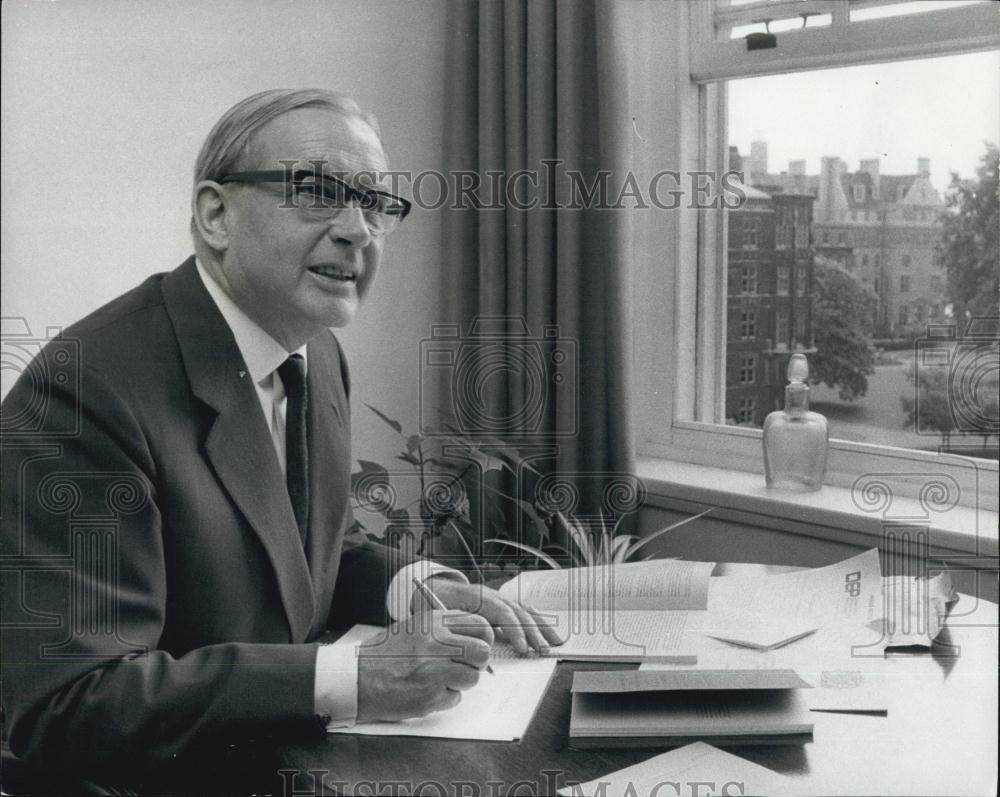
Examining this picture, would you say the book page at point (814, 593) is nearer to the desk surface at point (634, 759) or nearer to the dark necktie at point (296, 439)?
the desk surface at point (634, 759)

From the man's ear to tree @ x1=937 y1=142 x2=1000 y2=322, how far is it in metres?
1.03

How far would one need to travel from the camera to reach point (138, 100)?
121 cm

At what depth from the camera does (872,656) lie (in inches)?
43.6

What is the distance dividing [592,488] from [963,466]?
0.60 meters

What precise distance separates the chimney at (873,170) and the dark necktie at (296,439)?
982 mm

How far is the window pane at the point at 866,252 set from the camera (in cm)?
133

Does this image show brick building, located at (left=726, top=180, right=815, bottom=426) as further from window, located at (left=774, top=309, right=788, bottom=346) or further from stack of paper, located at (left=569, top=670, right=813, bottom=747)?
stack of paper, located at (left=569, top=670, right=813, bottom=747)

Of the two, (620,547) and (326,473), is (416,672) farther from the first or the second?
(620,547)

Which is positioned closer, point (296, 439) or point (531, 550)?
point (296, 439)

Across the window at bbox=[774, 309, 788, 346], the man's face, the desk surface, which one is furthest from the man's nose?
the window at bbox=[774, 309, 788, 346]

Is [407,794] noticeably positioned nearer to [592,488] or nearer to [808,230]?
[592,488]

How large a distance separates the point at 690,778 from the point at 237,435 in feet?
2.01

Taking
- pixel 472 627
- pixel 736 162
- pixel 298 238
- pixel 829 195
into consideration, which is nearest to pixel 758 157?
pixel 736 162

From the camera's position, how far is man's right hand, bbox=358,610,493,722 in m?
0.93
